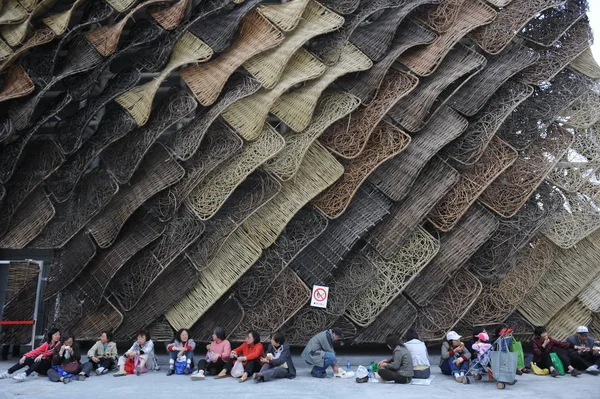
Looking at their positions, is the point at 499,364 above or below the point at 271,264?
below

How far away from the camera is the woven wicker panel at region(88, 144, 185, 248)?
6.86 m

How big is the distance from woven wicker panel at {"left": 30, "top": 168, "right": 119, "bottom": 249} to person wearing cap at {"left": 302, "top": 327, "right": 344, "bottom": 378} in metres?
3.09

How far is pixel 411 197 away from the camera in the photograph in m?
7.32

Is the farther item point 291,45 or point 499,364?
point 291,45

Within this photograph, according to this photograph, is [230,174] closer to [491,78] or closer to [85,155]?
[85,155]

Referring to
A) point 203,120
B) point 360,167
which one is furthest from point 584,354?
point 203,120

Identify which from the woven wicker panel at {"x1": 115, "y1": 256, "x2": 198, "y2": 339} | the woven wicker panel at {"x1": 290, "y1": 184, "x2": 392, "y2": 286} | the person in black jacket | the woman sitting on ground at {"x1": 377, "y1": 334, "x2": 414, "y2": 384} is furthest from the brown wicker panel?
the woven wicker panel at {"x1": 115, "y1": 256, "x2": 198, "y2": 339}

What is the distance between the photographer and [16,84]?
696 cm

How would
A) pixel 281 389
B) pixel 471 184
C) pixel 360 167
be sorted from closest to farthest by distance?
pixel 281 389
pixel 360 167
pixel 471 184

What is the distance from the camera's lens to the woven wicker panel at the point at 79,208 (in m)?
6.93

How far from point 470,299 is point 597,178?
8.83ft

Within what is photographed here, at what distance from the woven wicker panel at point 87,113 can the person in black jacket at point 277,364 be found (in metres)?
3.26

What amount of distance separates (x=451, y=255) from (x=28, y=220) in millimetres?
5457

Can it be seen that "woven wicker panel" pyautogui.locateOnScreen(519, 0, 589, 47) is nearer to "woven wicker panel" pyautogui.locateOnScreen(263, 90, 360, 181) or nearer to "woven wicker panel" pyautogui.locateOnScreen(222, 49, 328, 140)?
"woven wicker panel" pyautogui.locateOnScreen(263, 90, 360, 181)
